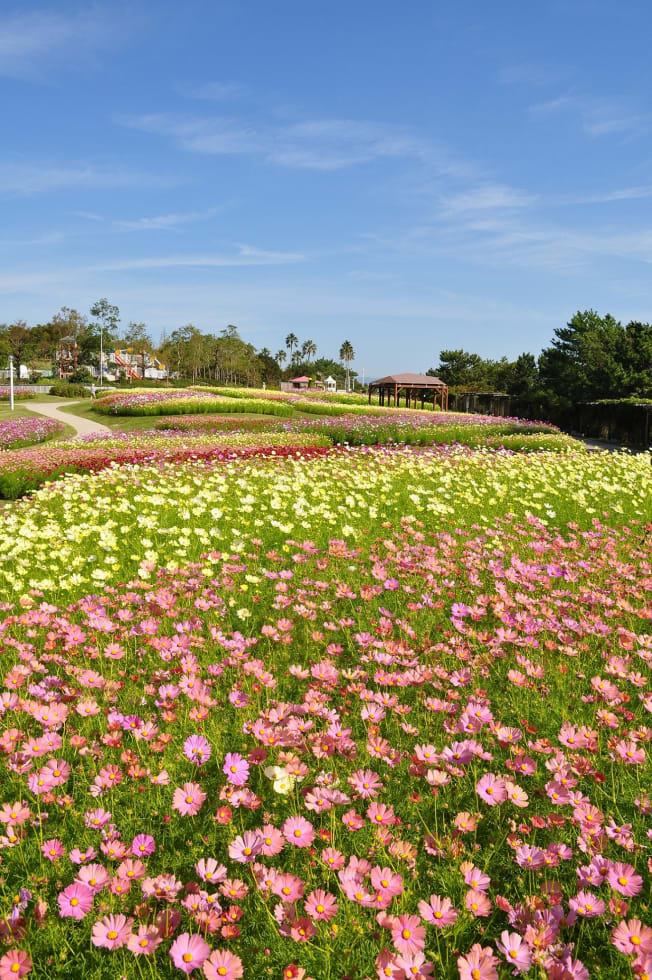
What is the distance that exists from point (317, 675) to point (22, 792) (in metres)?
1.43

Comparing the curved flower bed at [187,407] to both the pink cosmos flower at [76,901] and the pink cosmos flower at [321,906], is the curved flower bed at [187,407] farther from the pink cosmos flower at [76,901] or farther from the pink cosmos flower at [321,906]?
the pink cosmos flower at [321,906]

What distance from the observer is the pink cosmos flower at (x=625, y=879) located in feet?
6.18

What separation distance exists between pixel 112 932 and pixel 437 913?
97 centimetres

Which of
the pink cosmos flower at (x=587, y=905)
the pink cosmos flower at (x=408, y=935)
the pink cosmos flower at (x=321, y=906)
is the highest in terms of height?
the pink cosmos flower at (x=321, y=906)

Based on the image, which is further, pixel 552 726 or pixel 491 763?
pixel 552 726

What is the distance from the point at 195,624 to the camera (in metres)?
4.00

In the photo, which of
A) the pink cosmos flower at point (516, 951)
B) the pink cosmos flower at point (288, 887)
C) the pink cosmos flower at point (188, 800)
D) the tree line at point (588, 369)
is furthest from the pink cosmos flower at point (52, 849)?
the tree line at point (588, 369)

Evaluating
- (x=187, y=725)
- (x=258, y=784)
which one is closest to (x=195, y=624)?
(x=187, y=725)

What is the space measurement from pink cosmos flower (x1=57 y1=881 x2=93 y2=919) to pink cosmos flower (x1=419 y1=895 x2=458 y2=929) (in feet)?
3.46

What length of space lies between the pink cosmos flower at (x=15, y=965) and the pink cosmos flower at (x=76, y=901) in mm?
138

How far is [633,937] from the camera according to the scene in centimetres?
171

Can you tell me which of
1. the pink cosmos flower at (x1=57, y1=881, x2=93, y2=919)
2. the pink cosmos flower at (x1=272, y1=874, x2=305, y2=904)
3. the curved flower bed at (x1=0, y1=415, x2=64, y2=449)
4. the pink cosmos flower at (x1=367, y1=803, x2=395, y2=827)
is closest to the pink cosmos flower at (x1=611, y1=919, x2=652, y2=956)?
the pink cosmos flower at (x1=367, y1=803, x2=395, y2=827)

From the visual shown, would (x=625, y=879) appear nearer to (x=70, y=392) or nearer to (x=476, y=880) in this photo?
(x=476, y=880)

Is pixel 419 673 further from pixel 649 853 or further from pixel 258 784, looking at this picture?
pixel 649 853
